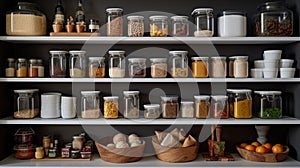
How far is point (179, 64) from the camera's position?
8.57 ft

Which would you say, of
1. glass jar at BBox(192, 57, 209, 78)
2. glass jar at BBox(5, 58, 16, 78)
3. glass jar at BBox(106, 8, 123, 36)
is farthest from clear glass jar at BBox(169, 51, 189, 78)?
glass jar at BBox(5, 58, 16, 78)

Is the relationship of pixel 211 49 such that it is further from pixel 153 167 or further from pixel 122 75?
pixel 153 167

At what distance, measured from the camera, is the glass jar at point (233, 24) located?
2535 mm

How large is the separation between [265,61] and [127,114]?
1005mm

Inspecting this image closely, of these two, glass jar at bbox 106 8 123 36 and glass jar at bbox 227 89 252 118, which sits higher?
→ glass jar at bbox 106 8 123 36

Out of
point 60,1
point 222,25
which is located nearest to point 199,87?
point 222,25

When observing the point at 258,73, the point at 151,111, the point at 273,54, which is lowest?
the point at 151,111

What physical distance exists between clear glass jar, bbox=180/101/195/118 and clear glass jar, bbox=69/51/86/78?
0.72 m

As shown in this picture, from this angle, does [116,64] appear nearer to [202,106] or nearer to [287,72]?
[202,106]

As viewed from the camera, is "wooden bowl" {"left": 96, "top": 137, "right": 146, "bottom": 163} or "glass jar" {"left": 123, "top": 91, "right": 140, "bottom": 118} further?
"glass jar" {"left": 123, "top": 91, "right": 140, "bottom": 118}

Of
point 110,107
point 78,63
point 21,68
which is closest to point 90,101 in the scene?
point 110,107

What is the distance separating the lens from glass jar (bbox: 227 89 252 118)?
8.40ft

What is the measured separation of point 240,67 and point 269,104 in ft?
1.11

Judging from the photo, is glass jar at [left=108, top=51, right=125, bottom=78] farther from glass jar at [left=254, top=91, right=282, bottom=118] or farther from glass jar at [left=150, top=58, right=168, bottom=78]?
glass jar at [left=254, top=91, right=282, bottom=118]
